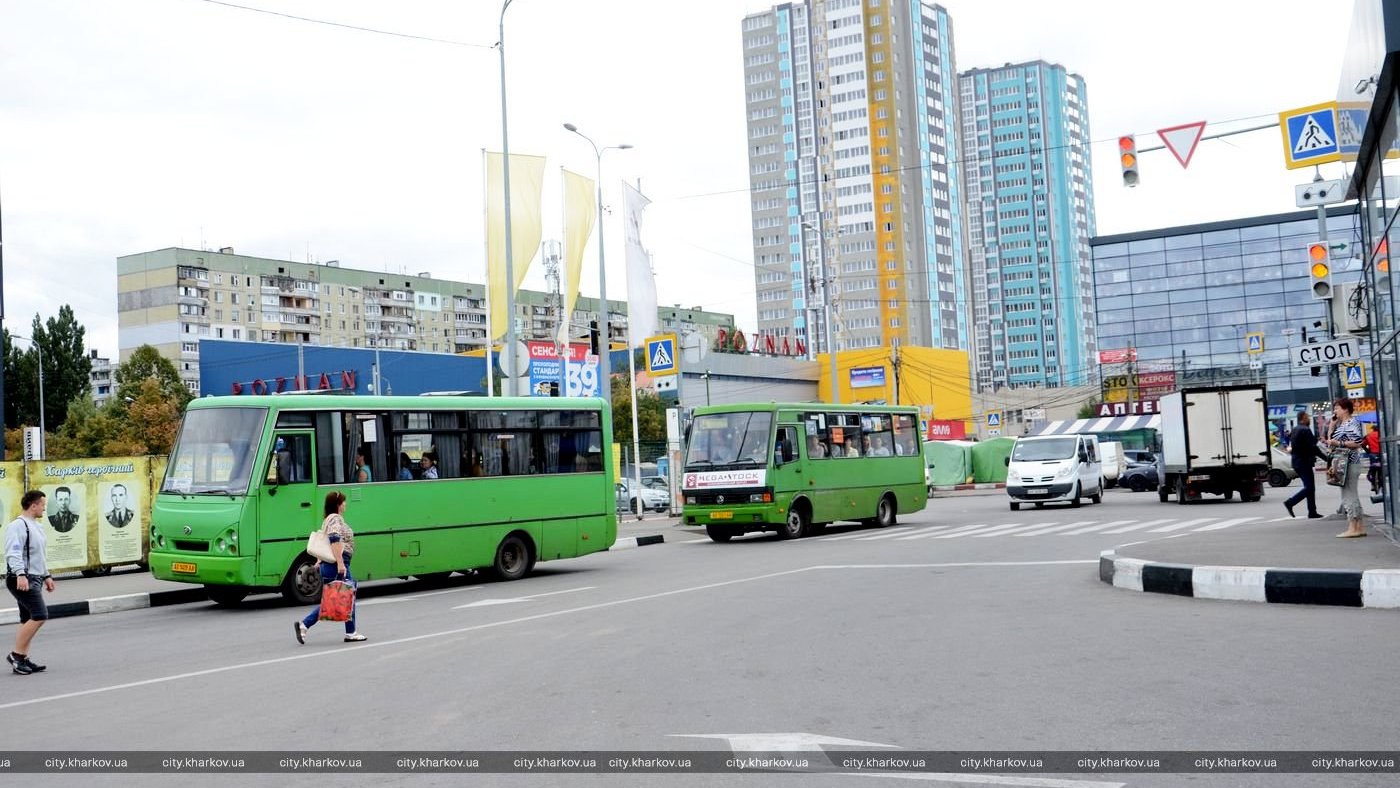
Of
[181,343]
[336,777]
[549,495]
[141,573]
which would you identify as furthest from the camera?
[181,343]

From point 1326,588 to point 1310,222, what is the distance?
8450 cm

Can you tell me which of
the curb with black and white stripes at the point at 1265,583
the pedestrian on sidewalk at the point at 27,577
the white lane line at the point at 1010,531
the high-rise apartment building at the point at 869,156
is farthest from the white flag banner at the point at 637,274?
the high-rise apartment building at the point at 869,156

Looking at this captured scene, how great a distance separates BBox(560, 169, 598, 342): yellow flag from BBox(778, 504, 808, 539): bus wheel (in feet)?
35.0

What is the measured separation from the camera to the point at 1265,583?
38.1ft

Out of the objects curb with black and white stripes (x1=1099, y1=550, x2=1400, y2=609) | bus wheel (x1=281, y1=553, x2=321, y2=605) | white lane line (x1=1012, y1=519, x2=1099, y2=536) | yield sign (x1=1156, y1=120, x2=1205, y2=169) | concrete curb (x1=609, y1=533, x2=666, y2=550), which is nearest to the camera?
Result: curb with black and white stripes (x1=1099, y1=550, x2=1400, y2=609)

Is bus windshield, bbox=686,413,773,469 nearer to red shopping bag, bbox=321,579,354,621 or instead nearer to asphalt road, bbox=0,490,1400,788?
asphalt road, bbox=0,490,1400,788

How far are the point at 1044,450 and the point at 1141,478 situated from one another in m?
12.3

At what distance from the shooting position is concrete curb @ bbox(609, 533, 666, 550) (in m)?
25.8

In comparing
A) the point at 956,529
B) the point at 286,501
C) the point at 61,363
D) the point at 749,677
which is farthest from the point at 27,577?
the point at 61,363

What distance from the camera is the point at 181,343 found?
110188 millimetres

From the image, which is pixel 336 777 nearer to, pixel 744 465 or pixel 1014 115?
pixel 744 465

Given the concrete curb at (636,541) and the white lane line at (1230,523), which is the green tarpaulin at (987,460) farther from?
the concrete curb at (636,541)

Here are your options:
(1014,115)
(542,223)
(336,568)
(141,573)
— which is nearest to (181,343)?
(542,223)

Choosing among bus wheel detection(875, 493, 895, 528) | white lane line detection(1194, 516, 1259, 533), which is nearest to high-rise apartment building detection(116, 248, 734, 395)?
bus wheel detection(875, 493, 895, 528)
